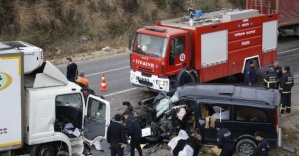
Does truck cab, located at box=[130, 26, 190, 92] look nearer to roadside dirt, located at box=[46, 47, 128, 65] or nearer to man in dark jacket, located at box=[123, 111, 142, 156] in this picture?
man in dark jacket, located at box=[123, 111, 142, 156]

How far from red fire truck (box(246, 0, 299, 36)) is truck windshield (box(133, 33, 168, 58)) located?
32.4 ft

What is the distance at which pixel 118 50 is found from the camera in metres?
25.5

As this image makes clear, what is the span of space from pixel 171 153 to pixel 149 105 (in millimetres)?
2059

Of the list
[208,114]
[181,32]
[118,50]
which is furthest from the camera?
[118,50]

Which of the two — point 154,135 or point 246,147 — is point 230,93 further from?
point 154,135

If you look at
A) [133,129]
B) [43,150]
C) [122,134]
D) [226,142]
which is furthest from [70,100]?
[226,142]

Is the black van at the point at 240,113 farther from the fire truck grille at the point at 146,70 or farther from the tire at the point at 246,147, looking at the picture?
the fire truck grille at the point at 146,70

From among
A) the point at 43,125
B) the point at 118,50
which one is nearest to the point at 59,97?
the point at 43,125

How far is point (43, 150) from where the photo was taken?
38.4 feet

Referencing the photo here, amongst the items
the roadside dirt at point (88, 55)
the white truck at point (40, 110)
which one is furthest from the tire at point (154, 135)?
the roadside dirt at point (88, 55)

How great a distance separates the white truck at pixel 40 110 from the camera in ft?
36.1

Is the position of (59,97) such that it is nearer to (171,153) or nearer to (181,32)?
(171,153)

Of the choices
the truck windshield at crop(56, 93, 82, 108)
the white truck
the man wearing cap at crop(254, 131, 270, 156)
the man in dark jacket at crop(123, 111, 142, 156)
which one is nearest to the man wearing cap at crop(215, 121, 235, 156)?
the man wearing cap at crop(254, 131, 270, 156)

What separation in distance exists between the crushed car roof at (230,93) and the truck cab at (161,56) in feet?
8.54
